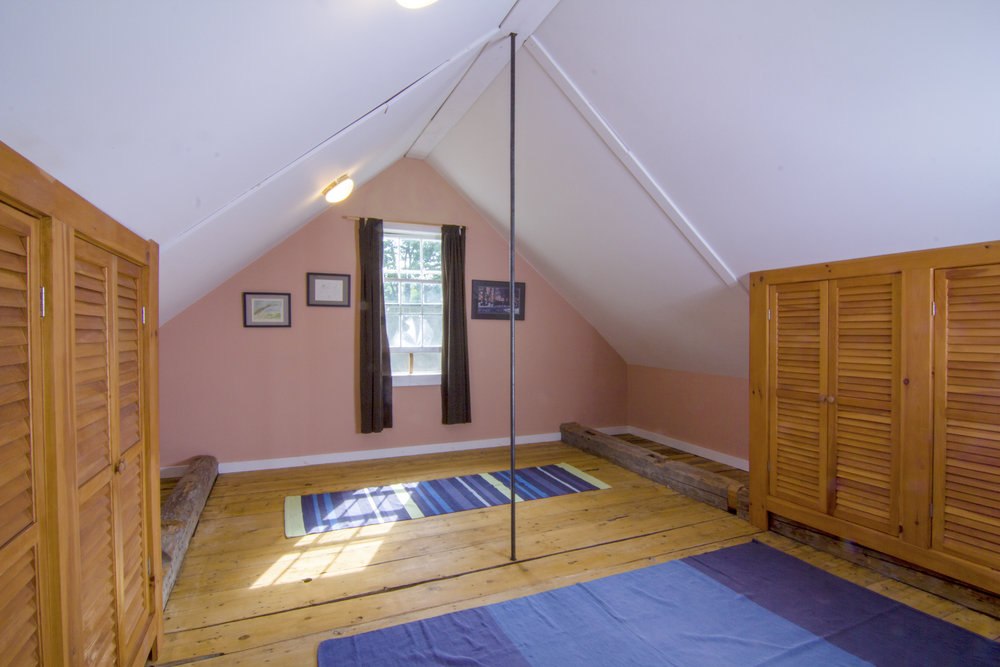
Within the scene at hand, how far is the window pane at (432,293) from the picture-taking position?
4.59 m

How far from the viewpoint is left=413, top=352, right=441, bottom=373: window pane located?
14.9 feet

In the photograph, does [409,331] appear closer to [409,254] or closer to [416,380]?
[416,380]

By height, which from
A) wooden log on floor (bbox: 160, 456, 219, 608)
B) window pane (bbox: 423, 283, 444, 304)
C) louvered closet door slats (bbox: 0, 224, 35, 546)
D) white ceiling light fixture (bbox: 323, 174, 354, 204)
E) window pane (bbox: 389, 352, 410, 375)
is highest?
white ceiling light fixture (bbox: 323, 174, 354, 204)

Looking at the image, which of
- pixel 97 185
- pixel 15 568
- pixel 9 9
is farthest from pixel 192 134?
pixel 15 568

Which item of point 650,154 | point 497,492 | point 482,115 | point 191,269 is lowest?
point 497,492

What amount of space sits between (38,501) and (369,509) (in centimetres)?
232

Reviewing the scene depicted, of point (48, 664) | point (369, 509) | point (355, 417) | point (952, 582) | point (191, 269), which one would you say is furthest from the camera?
point (355, 417)

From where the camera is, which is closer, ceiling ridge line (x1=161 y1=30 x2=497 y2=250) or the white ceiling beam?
ceiling ridge line (x1=161 y1=30 x2=497 y2=250)

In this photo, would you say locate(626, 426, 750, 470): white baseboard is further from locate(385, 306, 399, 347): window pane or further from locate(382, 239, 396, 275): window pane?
locate(382, 239, 396, 275): window pane

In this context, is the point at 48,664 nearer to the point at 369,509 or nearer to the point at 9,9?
the point at 9,9

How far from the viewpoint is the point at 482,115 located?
3.33 metres

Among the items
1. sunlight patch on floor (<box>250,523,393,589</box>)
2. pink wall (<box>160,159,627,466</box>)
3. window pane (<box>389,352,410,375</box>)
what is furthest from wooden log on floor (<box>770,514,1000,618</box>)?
window pane (<box>389,352,410,375</box>)

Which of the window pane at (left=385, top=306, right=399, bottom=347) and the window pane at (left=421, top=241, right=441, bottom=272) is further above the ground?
the window pane at (left=421, top=241, right=441, bottom=272)

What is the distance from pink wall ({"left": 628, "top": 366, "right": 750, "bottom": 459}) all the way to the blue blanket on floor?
5.69ft
